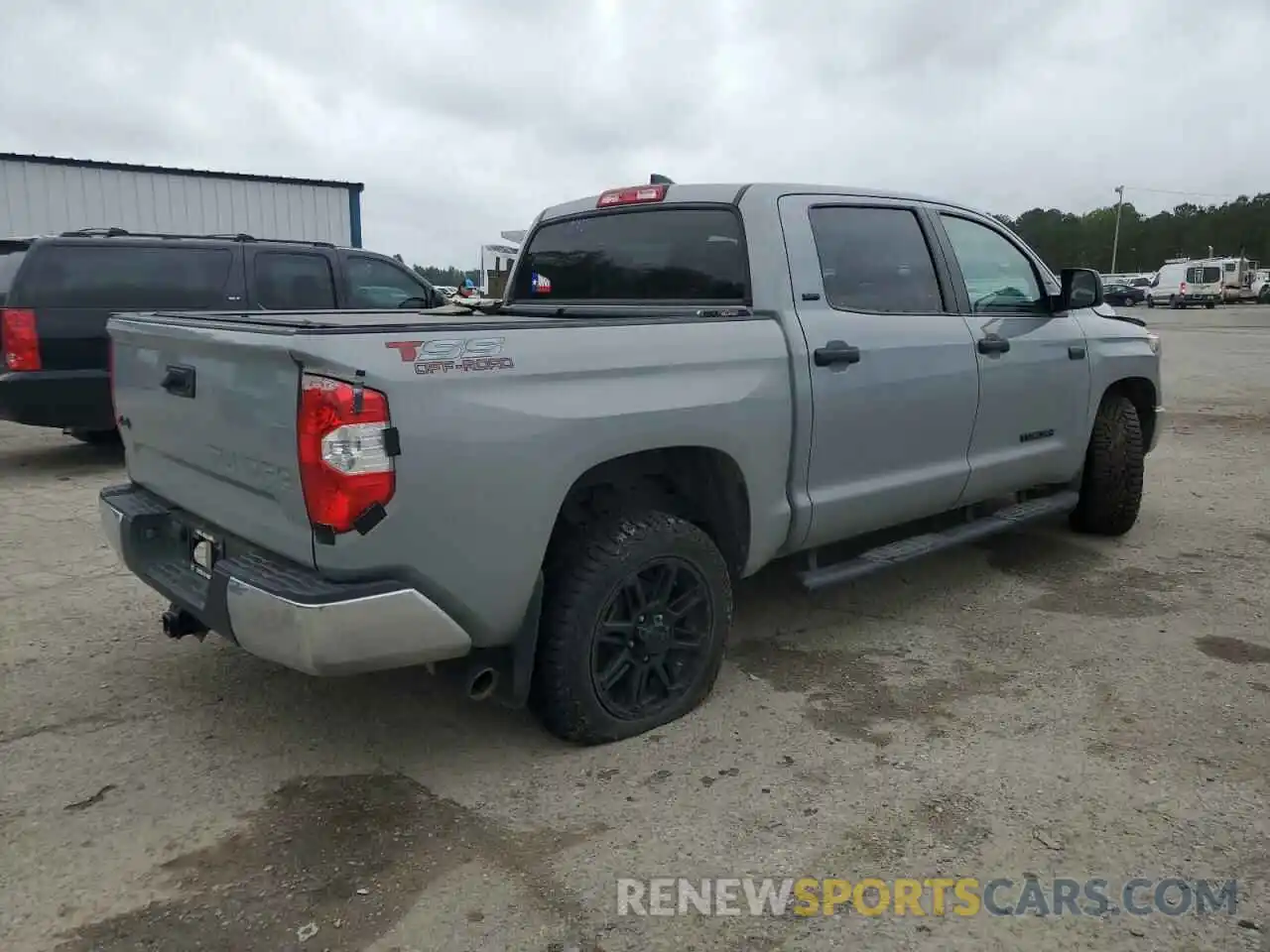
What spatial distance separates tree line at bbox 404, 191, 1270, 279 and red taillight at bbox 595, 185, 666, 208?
2946 inches

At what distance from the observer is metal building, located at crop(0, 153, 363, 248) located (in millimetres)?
14312

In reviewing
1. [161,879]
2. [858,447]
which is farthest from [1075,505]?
[161,879]

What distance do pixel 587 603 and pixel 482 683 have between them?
0.40 m

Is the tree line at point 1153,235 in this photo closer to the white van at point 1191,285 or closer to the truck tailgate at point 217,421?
the white van at point 1191,285

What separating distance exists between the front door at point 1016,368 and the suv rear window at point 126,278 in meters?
5.87

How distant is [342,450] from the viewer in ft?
8.30

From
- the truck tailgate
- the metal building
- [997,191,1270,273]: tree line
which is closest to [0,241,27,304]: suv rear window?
the truck tailgate

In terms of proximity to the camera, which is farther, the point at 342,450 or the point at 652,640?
the point at 652,640

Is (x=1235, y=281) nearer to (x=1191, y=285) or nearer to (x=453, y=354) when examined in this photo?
(x=1191, y=285)

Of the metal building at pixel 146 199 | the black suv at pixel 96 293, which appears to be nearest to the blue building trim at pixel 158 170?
the metal building at pixel 146 199

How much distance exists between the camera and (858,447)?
3.86m

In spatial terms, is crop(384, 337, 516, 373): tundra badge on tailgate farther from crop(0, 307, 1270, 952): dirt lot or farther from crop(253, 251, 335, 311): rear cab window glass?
crop(253, 251, 335, 311): rear cab window glass

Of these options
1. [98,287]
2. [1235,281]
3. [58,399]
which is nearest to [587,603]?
[58,399]

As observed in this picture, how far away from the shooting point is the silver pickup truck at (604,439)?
2615mm
